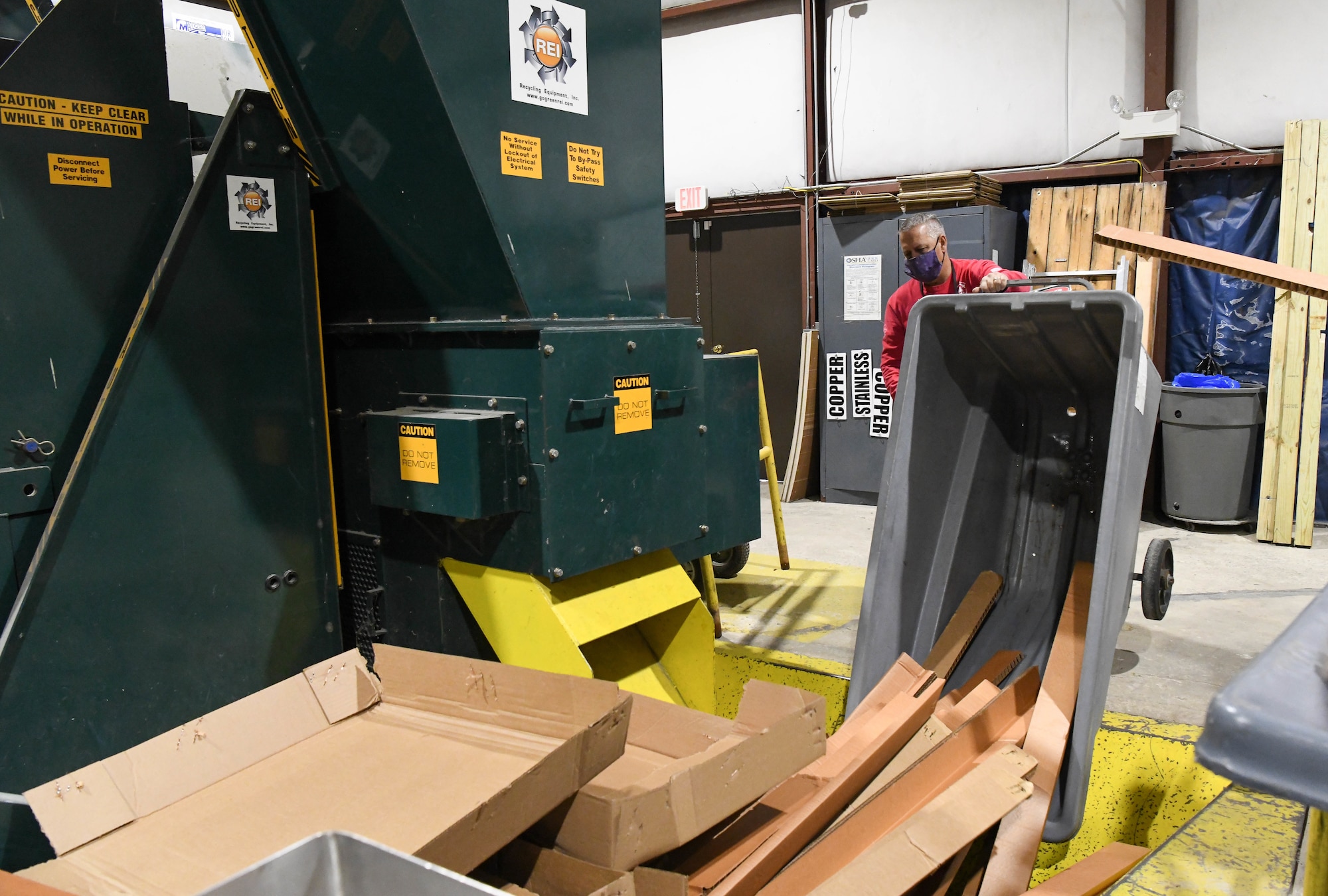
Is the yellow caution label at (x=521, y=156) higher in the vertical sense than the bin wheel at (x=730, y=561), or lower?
higher

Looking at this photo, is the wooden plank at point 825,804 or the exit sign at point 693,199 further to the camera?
the exit sign at point 693,199

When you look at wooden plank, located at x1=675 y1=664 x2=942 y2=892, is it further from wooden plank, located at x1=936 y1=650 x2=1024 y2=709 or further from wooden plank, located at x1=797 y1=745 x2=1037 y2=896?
wooden plank, located at x1=936 y1=650 x2=1024 y2=709

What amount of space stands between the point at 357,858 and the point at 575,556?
1.08 meters

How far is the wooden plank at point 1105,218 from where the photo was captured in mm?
5547

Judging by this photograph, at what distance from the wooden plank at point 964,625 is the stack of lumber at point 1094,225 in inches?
128

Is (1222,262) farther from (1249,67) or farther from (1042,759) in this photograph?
(1249,67)

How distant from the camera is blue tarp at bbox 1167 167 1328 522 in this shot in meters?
5.27

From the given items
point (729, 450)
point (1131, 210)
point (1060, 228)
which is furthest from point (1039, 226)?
point (729, 450)

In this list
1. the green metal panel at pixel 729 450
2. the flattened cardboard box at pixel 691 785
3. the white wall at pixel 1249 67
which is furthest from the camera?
the white wall at pixel 1249 67

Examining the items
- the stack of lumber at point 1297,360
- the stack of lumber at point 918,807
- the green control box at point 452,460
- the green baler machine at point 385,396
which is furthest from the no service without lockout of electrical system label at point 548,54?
the stack of lumber at point 1297,360

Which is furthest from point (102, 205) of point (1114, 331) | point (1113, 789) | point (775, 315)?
point (775, 315)

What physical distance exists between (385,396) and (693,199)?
500 cm

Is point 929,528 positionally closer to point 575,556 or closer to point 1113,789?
point 1113,789

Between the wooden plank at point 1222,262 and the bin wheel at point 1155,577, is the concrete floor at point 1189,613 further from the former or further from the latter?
the wooden plank at point 1222,262
